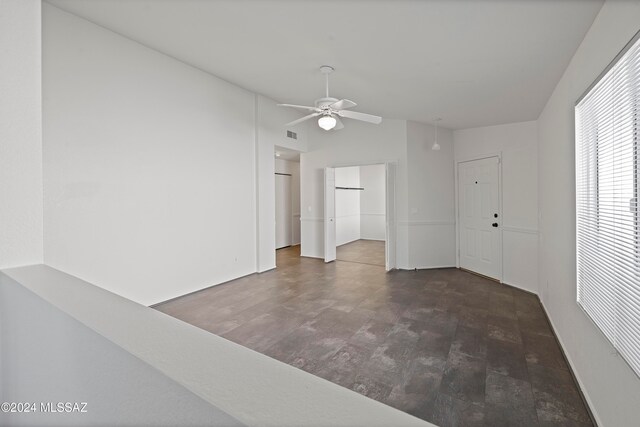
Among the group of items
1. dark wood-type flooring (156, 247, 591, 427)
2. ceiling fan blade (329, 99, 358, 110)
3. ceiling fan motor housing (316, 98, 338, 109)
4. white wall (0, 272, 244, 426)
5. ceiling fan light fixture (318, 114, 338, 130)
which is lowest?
dark wood-type flooring (156, 247, 591, 427)

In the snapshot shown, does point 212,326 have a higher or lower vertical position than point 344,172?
lower

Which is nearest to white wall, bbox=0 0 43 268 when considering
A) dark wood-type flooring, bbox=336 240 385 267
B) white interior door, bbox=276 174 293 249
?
dark wood-type flooring, bbox=336 240 385 267

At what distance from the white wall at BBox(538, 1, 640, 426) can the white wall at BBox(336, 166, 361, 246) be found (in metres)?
5.16

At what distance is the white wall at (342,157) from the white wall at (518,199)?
1602 mm

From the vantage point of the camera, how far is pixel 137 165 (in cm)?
349

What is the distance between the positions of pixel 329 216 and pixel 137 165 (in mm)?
3778

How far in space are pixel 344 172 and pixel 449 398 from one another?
24.0 feet

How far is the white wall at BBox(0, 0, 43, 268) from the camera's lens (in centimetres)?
138

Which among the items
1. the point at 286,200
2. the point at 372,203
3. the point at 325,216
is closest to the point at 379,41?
the point at 325,216

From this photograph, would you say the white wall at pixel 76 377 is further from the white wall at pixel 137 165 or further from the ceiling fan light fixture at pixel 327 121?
the ceiling fan light fixture at pixel 327 121

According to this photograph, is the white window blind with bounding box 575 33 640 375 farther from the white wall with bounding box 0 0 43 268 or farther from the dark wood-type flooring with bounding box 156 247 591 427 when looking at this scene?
the white wall with bounding box 0 0 43 268

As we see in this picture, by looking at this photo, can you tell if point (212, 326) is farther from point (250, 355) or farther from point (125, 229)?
point (250, 355)

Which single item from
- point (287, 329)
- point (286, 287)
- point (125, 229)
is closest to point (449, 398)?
point (287, 329)

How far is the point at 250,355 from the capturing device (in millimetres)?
636
